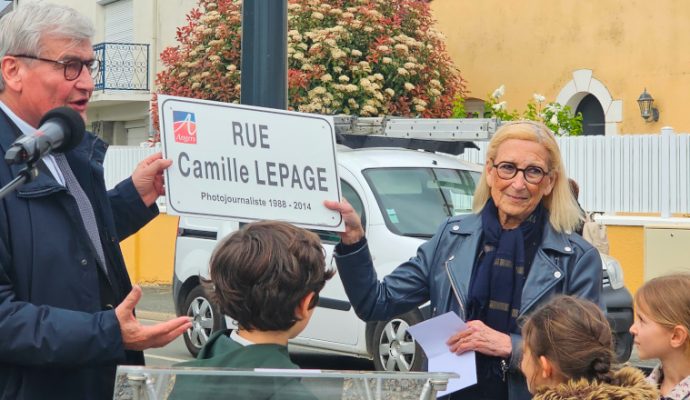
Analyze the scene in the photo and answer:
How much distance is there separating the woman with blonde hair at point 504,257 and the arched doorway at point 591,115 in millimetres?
16421

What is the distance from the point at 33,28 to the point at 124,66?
24.4 m

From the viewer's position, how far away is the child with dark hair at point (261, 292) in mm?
2936

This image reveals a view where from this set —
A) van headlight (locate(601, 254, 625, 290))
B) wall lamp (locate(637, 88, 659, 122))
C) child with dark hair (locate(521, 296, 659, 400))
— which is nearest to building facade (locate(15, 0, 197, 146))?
wall lamp (locate(637, 88, 659, 122))

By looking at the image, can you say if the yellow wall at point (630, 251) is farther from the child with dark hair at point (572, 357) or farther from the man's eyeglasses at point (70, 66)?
the man's eyeglasses at point (70, 66)

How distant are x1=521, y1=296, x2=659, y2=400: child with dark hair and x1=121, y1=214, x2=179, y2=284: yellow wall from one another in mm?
16919

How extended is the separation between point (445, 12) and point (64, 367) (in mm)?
20155

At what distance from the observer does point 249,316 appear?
2959 millimetres

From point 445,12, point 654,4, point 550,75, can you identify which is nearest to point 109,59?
point 445,12

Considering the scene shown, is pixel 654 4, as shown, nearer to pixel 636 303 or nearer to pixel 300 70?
pixel 300 70

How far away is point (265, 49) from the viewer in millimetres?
5551

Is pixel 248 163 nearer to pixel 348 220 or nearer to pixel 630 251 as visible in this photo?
pixel 348 220

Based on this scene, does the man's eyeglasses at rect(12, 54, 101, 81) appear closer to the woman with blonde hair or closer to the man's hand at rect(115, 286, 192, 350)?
the man's hand at rect(115, 286, 192, 350)

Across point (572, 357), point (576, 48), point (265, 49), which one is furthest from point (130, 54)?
point (572, 357)

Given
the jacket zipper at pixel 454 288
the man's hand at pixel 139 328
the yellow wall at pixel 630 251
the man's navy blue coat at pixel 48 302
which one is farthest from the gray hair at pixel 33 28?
the yellow wall at pixel 630 251
